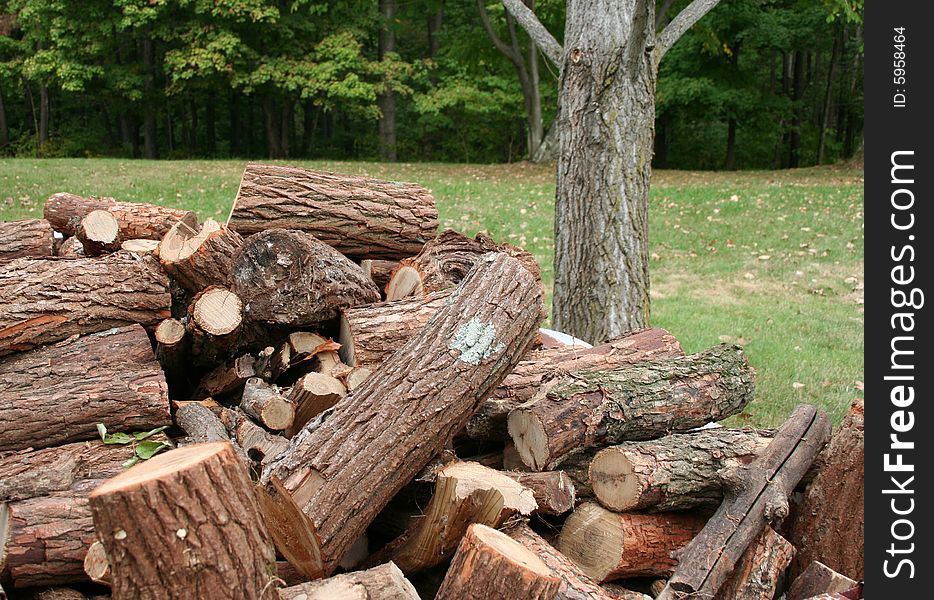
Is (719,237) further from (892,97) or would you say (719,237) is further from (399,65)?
(399,65)

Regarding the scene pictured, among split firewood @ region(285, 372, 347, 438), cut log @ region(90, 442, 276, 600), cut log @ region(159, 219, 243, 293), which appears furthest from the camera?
cut log @ region(159, 219, 243, 293)

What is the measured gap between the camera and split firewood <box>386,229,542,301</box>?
4.18 meters

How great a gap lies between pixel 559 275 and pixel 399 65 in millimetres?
19304

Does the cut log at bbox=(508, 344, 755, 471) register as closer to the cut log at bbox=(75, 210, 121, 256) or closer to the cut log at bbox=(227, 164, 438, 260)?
the cut log at bbox=(227, 164, 438, 260)

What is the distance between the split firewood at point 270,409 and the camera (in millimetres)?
3344

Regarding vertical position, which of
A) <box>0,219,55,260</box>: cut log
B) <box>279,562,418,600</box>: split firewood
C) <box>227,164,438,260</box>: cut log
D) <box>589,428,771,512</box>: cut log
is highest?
<box>227,164,438,260</box>: cut log

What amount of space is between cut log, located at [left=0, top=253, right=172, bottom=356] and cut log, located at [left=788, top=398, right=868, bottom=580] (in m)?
2.83

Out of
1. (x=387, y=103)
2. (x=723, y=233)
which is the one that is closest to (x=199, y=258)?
(x=723, y=233)

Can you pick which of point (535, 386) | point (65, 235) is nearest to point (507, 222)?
point (65, 235)

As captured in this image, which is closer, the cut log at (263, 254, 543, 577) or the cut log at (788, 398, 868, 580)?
the cut log at (263, 254, 543, 577)

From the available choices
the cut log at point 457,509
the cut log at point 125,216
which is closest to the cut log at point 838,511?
the cut log at point 457,509

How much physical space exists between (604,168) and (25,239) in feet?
11.2

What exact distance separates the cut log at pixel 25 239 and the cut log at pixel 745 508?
135 inches

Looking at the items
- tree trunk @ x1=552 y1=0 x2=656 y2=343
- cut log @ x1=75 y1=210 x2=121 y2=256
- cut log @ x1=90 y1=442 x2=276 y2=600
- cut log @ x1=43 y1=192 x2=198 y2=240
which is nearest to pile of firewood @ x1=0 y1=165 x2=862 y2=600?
cut log @ x1=90 y1=442 x2=276 y2=600
